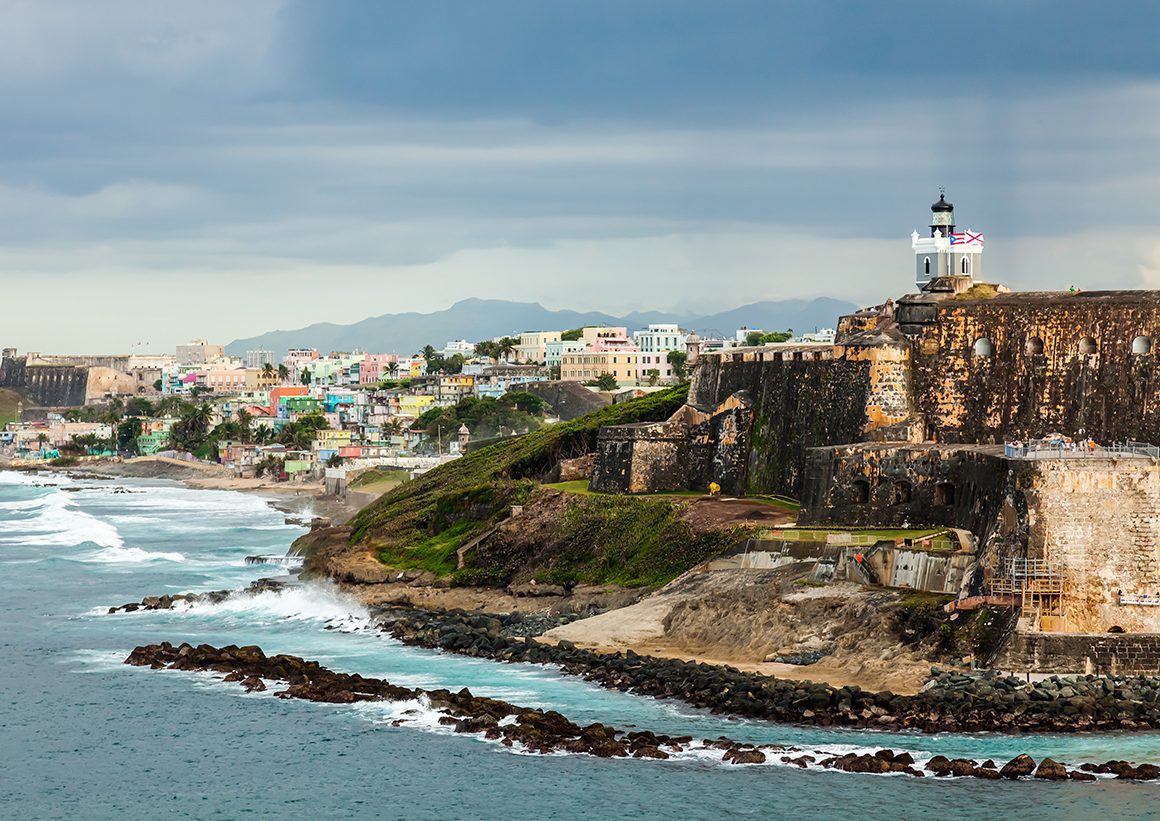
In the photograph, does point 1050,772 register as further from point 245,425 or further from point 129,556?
point 245,425

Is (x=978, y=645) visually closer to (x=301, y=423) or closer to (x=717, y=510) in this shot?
(x=717, y=510)

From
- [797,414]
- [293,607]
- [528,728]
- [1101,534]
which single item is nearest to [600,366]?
[293,607]

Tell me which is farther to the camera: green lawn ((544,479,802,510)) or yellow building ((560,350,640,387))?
yellow building ((560,350,640,387))

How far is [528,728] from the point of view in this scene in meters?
35.9

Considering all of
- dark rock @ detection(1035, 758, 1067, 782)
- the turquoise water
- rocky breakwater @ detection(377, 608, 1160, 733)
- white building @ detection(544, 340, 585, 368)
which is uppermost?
white building @ detection(544, 340, 585, 368)

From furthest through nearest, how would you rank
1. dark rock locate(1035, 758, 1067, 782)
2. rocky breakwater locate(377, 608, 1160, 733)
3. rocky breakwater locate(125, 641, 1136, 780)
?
rocky breakwater locate(377, 608, 1160, 733)
rocky breakwater locate(125, 641, 1136, 780)
dark rock locate(1035, 758, 1067, 782)

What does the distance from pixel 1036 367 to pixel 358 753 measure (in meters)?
21.0

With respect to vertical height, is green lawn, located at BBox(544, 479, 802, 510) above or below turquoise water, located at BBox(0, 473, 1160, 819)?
above

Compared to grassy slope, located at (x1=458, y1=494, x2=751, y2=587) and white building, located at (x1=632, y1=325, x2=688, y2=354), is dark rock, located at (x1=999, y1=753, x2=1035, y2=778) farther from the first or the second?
white building, located at (x1=632, y1=325, x2=688, y2=354)

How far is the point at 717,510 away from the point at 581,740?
17077 mm

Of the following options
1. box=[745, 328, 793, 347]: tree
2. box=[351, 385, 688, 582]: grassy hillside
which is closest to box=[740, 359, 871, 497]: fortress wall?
box=[351, 385, 688, 582]: grassy hillside

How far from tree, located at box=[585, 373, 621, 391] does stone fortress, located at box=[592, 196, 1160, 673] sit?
8589 centimetres

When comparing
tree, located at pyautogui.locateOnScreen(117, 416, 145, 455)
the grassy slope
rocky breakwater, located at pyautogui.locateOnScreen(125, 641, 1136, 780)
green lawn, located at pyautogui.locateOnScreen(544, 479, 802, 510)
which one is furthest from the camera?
tree, located at pyautogui.locateOnScreen(117, 416, 145, 455)

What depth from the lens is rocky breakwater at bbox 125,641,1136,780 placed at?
104ft
